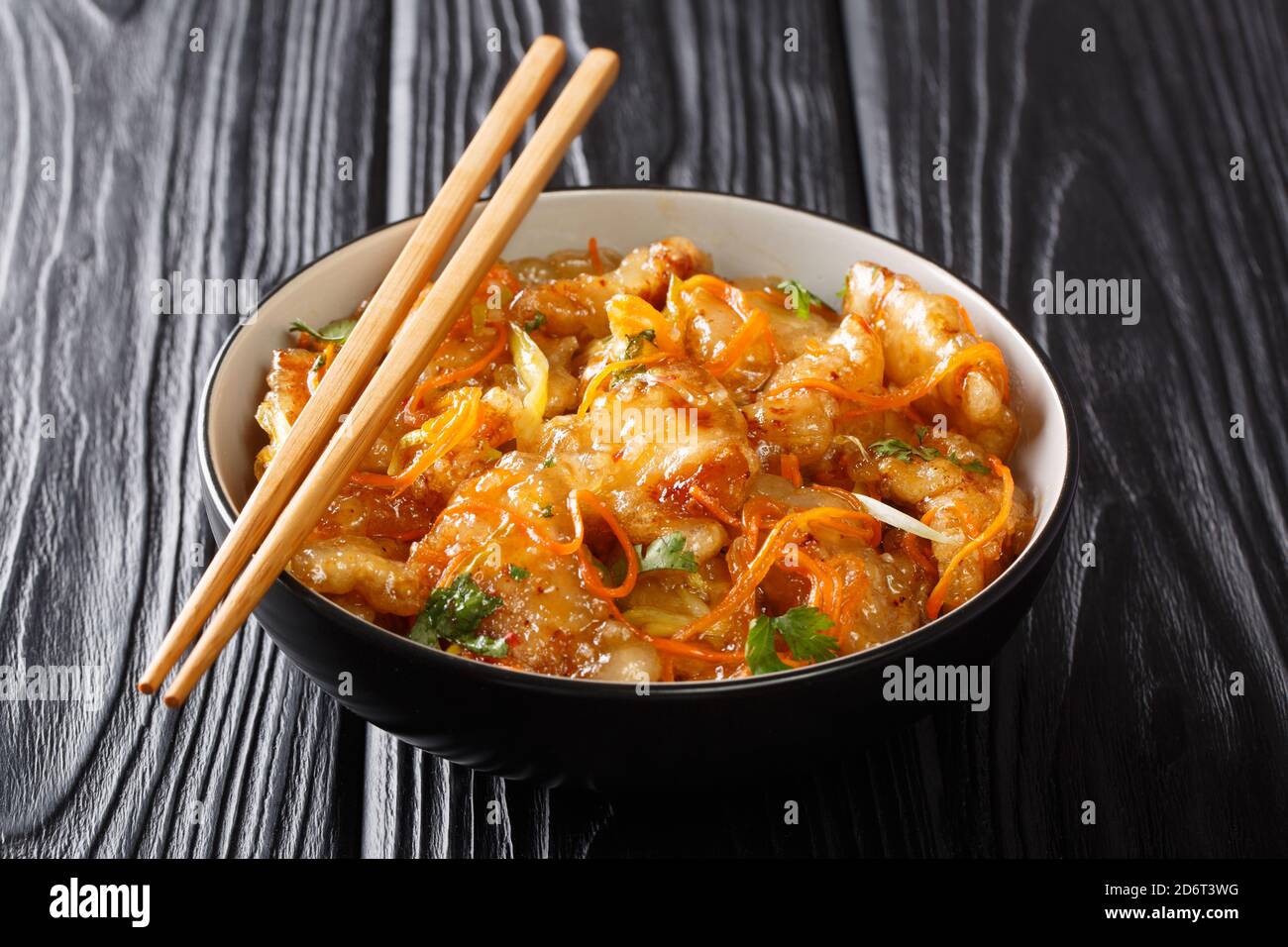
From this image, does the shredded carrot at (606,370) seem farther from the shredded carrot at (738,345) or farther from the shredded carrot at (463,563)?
the shredded carrot at (463,563)

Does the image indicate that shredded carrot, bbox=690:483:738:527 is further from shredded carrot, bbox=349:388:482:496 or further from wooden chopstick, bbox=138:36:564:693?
wooden chopstick, bbox=138:36:564:693

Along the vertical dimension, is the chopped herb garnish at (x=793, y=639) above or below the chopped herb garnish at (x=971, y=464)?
below

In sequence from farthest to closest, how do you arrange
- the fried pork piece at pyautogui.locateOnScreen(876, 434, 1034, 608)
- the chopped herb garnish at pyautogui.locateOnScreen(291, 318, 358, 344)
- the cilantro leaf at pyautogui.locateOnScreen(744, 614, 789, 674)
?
1. the chopped herb garnish at pyautogui.locateOnScreen(291, 318, 358, 344)
2. the fried pork piece at pyautogui.locateOnScreen(876, 434, 1034, 608)
3. the cilantro leaf at pyautogui.locateOnScreen(744, 614, 789, 674)

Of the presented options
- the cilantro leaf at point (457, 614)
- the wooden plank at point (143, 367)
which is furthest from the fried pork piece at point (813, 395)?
the wooden plank at point (143, 367)

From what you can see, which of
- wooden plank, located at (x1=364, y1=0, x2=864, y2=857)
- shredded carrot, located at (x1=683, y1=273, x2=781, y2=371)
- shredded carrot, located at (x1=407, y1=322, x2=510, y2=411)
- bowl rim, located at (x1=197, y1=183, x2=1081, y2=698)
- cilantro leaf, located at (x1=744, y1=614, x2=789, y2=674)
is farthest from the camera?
wooden plank, located at (x1=364, y1=0, x2=864, y2=857)

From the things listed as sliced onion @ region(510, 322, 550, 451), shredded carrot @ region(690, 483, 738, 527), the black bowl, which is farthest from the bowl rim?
sliced onion @ region(510, 322, 550, 451)

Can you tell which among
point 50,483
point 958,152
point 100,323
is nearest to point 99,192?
point 100,323

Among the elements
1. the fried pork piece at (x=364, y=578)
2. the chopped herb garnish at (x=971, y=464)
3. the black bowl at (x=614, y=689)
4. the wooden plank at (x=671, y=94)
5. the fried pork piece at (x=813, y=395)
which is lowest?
the black bowl at (x=614, y=689)
